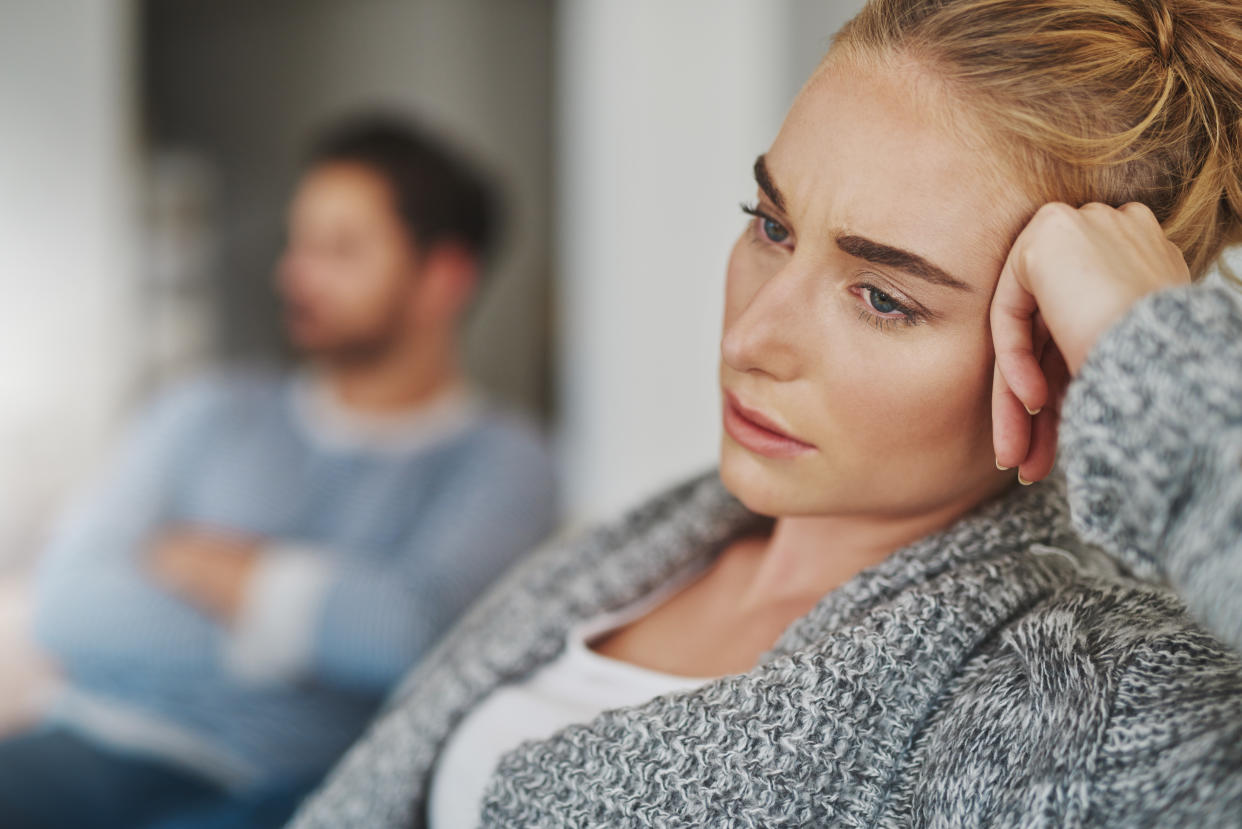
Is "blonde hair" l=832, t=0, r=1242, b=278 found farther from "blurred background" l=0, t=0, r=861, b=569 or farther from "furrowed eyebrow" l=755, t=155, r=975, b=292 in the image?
"blurred background" l=0, t=0, r=861, b=569

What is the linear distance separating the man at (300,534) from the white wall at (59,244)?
0.55 meters

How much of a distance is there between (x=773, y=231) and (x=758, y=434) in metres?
0.12

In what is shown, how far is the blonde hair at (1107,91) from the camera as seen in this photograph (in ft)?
1.83

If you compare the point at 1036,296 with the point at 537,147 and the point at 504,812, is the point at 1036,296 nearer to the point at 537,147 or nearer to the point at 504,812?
the point at 504,812

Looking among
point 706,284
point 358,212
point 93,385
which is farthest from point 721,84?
point 93,385

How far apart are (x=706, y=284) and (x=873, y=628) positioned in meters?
1.46

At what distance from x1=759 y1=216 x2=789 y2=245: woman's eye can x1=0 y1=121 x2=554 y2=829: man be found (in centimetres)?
83

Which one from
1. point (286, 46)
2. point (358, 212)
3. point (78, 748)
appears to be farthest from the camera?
point (286, 46)

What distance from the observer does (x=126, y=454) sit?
1.66m

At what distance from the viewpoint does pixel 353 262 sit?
1.65 m

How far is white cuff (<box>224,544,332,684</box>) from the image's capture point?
4.57 ft

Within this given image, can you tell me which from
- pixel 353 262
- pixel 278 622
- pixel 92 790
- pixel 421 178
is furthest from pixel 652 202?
pixel 92 790

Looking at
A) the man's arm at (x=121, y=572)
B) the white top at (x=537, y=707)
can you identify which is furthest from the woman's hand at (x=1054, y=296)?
the man's arm at (x=121, y=572)

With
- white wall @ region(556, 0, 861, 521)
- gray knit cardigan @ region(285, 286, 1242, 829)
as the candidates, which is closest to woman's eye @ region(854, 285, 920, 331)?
gray knit cardigan @ region(285, 286, 1242, 829)
